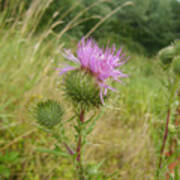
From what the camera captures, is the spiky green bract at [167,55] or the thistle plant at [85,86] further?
the spiky green bract at [167,55]

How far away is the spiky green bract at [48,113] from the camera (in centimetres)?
104

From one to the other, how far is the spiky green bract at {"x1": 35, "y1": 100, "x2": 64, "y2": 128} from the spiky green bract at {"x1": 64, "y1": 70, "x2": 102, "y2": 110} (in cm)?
10

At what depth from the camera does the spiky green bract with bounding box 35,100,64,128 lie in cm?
104

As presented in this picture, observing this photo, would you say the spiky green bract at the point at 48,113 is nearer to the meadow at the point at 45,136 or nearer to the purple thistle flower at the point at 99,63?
the purple thistle flower at the point at 99,63

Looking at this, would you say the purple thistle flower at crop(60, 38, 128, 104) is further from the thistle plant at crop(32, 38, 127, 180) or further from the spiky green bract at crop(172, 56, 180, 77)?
the spiky green bract at crop(172, 56, 180, 77)

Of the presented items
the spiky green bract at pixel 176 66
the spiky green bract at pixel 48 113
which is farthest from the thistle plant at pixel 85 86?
the spiky green bract at pixel 176 66

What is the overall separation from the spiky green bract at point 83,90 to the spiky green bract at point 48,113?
97 millimetres

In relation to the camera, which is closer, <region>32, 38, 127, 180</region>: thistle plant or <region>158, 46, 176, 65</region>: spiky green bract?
<region>32, 38, 127, 180</region>: thistle plant

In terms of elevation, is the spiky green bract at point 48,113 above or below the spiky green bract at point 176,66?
below

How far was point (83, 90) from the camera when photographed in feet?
3.48

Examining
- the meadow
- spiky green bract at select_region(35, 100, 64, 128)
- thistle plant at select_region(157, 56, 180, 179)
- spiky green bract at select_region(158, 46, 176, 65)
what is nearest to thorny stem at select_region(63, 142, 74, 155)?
spiky green bract at select_region(35, 100, 64, 128)

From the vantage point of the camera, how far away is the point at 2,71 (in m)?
2.62

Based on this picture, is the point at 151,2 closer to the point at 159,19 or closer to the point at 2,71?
the point at 159,19

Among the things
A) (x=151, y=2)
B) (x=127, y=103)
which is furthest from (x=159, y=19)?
(x=127, y=103)
